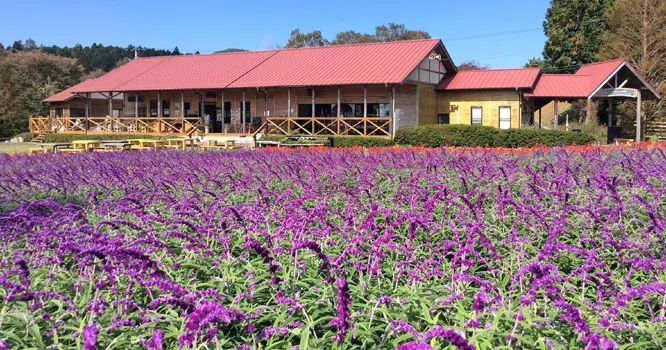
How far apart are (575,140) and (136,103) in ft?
85.2

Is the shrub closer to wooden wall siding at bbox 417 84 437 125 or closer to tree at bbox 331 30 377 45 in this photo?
wooden wall siding at bbox 417 84 437 125

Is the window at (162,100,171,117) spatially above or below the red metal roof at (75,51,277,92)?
below

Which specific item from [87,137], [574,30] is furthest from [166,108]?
[574,30]

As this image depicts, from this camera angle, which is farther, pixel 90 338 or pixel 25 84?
pixel 25 84

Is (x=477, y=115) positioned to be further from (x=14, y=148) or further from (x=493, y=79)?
(x=14, y=148)

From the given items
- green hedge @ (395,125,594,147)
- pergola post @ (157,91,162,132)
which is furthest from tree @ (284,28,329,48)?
green hedge @ (395,125,594,147)

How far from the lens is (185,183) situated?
6.99m

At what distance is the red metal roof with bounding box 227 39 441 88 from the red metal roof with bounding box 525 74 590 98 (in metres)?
5.82

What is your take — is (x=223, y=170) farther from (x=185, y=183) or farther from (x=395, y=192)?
(x=395, y=192)

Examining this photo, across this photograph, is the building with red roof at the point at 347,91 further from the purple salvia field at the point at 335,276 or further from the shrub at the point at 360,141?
the purple salvia field at the point at 335,276

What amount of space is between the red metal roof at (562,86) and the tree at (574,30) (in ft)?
64.8

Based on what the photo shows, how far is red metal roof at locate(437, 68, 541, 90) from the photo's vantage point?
3006cm

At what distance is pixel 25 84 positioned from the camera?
53.1 meters

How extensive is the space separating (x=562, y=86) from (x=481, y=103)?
414 cm
